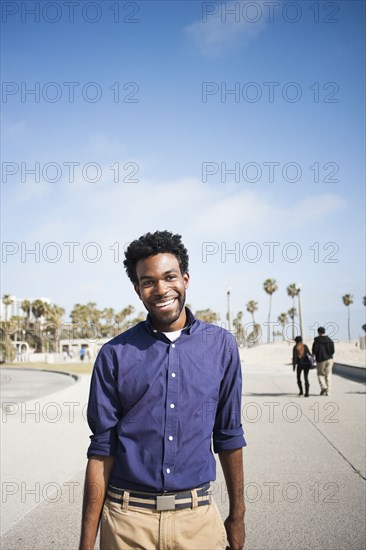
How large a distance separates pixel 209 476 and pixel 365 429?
27.4 feet

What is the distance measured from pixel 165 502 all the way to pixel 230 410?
53 centimetres

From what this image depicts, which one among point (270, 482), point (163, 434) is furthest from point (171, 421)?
point (270, 482)

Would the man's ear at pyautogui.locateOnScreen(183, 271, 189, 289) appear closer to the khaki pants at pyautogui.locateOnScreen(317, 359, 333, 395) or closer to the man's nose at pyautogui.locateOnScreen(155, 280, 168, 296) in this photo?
the man's nose at pyautogui.locateOnScreen(155, 280, 168, 296)

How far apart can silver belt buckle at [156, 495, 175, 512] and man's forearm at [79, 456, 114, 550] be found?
0.26 m

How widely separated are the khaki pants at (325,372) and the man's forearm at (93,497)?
13.4m

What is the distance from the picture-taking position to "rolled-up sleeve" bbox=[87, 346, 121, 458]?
96.2 inches

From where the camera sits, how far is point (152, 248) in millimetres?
2725

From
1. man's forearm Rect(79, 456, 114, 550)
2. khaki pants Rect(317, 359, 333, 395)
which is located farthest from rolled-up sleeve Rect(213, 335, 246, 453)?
khaki pants Rect(317, 359, 333, 395)

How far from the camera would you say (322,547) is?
170 inches

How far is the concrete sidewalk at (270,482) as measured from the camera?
4.65 m

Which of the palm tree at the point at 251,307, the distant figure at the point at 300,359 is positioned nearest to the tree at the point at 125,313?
the palm tree at the point at 251,307

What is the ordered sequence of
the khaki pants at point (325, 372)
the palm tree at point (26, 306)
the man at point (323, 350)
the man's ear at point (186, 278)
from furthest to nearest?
1. the palm tree at point (26, 306)
2. the khaki pants at point (325, 372)
3. the man at point (323, 350)
4. the man's ear at point (186, 278)

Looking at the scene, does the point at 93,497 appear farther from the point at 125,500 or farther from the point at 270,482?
the point at 270,482

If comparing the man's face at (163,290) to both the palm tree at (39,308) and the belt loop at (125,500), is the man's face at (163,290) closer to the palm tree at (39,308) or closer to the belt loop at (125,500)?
the belt loop at (125,500)
